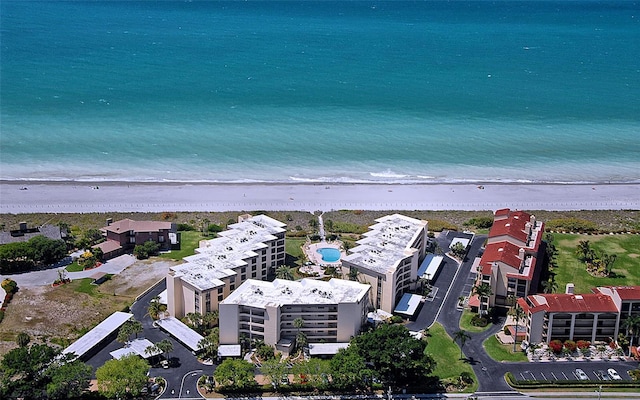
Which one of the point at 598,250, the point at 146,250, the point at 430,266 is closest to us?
the point at 430,266

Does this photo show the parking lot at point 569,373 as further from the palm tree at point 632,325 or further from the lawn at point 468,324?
the lawn at point 468,324

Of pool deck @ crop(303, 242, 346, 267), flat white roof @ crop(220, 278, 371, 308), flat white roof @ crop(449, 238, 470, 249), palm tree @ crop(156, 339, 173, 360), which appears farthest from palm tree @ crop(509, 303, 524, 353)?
palm tree @ crop(156, 339, 173, 360)

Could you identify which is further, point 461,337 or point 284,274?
point 284,274

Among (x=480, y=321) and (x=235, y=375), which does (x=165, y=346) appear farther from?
(x=480, y=321)

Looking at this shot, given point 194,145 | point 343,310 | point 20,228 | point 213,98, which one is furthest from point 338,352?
point 213,98

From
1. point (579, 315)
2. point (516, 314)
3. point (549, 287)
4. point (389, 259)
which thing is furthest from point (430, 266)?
point (579, 315)

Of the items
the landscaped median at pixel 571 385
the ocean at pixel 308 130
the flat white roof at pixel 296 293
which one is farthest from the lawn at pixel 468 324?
the ocean at pixel 308 130

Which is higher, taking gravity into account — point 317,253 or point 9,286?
point 317,253
